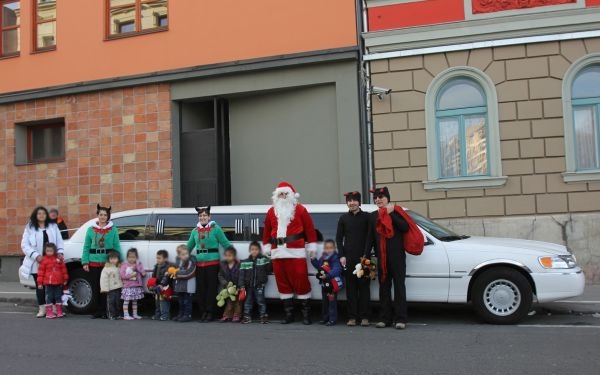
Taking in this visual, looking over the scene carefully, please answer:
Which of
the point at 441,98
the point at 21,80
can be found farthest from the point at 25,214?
the point at 441,98

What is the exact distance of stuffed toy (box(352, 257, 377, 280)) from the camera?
7.59 m

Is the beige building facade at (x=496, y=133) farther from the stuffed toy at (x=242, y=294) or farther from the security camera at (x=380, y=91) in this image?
the stuffed toy at (x=242, y=294)

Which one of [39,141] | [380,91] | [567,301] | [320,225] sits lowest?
[567,301]

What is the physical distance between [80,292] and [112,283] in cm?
86

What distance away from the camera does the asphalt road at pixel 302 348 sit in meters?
5.67

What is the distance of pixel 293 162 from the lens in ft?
44.4

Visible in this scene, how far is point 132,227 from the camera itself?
915 cm

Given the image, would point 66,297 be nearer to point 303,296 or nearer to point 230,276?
point 230,276

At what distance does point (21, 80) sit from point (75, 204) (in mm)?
3626

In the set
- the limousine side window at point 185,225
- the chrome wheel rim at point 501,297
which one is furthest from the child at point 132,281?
the chrome wheel rim at point 501,297

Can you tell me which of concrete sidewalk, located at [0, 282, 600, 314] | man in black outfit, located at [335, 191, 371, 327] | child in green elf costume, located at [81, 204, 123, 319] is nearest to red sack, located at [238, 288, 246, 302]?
man in black outfit, located at [335, 191, 371, 327]

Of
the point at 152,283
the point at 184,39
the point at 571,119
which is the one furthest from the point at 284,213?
the point at 184,39

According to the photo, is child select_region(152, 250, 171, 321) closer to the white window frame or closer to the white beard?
the white beard

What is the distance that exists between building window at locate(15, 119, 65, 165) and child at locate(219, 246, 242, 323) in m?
8.66
